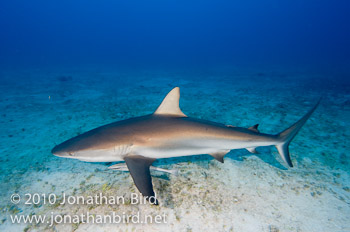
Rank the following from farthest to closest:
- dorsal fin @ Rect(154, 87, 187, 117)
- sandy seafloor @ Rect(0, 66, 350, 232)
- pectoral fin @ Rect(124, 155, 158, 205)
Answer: dorsal fin @ Rect(154, 87, 187, 117)
sandy seafloor @ Rect(0, 66, 350, 232)
pectoral fin @ Rect(124, 155, 158, 205)

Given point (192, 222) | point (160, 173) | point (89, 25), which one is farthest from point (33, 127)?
point (89, 25)

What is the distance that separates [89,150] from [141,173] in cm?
82

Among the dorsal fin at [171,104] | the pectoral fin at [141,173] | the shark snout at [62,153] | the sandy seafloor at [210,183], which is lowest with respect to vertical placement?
the sandy seafloor at [210,183]

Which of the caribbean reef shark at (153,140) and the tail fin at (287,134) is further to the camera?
the tail fin at (287,134)

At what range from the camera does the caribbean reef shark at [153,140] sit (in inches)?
91.8

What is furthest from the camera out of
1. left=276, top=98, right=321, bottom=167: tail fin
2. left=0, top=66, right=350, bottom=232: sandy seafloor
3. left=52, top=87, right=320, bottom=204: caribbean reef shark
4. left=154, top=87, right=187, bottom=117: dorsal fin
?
left=276, top=98, right=321, bottom=167: tail fin

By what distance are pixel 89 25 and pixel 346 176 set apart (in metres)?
240

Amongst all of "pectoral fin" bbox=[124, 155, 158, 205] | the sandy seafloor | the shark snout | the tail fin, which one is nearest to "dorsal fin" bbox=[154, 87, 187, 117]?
"pectoral fin" bbox=[124, 155, 158, 205]

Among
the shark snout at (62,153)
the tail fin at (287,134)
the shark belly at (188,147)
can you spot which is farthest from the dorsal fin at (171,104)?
the tail fin at (287,134)

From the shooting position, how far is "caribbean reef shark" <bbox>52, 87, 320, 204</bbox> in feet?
Answer: 7.65

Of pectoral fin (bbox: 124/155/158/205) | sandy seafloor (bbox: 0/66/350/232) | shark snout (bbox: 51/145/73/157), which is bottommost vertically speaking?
sandy seafloor (bbox: 0/66/350/232)

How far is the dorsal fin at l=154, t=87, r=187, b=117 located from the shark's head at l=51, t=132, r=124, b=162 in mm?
948

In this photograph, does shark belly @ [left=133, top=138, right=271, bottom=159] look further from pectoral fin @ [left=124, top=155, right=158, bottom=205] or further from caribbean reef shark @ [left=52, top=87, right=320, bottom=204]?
pectoral fin @ [left=124, top=155, right=158, bottom=205]

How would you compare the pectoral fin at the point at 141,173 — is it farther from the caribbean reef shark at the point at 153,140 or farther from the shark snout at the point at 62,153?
the shark snout at the point at 62,153
